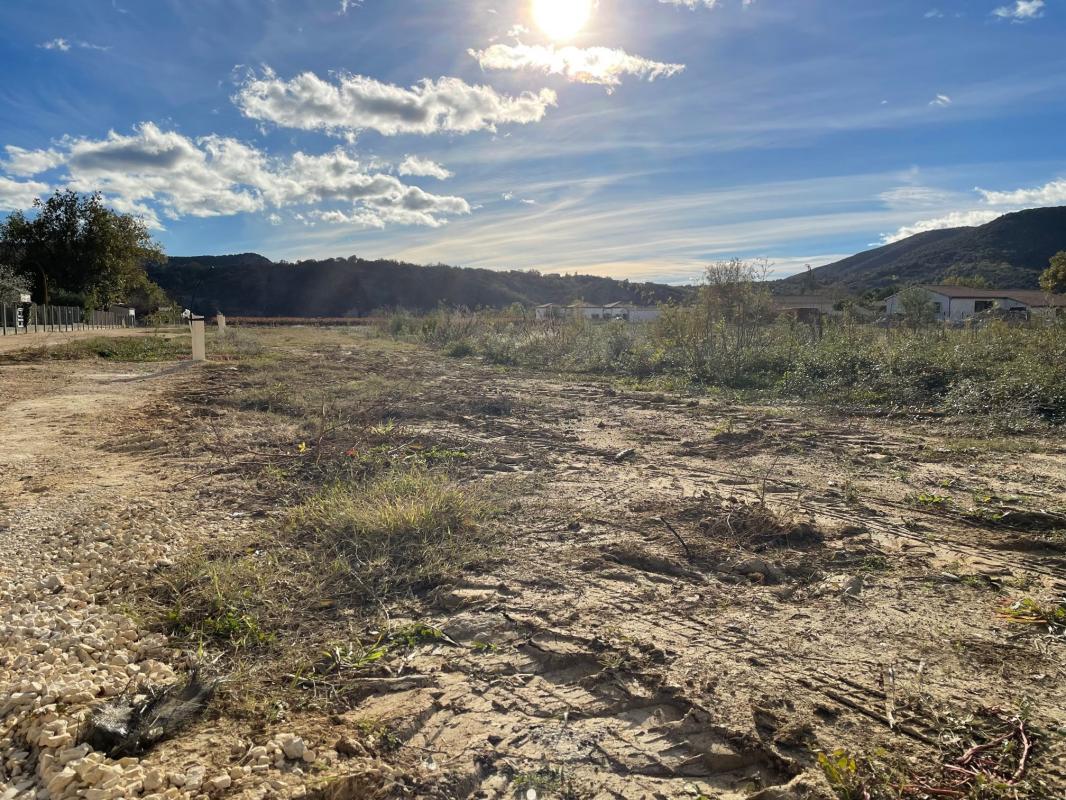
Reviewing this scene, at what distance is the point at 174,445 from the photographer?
621cm

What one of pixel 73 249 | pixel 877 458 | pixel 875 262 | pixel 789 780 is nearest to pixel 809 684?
pixel 789 780

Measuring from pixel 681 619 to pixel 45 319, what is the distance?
37590mm

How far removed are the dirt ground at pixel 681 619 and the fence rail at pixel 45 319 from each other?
27491 millimetres

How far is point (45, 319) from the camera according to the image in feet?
104

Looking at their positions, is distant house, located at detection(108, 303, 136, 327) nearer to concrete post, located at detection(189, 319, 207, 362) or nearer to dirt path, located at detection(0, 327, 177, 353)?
dirt path, located at detection(0, 327, 177, 353)

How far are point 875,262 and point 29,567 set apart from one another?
10463cm

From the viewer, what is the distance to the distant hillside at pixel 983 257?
7038 cm

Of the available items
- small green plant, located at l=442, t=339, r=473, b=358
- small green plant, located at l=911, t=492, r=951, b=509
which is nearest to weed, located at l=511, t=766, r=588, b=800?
small green plant, located at l=911, t=492, r=951, b=509

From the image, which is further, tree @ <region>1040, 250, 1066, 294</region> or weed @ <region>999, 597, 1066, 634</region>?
tree @ <region>1040, 250, 1066, 294</region>

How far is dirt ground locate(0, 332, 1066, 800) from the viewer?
6.70 ft

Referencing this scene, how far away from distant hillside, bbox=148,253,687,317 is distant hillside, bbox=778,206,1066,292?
1033 inches

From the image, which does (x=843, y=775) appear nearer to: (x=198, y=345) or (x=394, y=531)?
(x=394, y=531)

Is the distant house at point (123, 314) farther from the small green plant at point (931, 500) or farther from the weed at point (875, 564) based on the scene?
the weed at point (875, 564)

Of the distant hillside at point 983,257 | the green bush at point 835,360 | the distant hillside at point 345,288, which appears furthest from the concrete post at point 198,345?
the distant hillside at point 345,288
